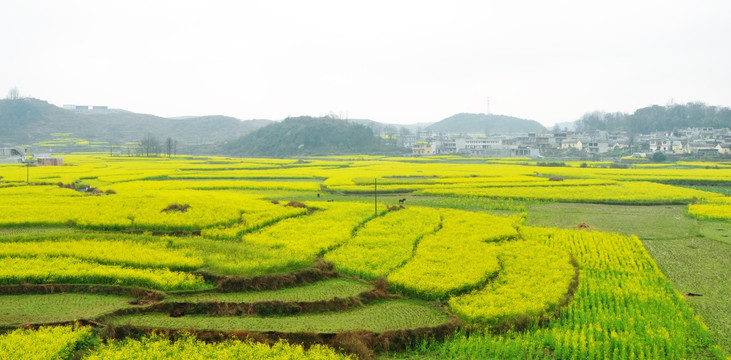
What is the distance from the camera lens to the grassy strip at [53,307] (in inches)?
393

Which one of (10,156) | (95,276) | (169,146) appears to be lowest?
(95,276)

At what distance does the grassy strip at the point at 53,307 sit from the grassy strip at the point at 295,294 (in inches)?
54.9

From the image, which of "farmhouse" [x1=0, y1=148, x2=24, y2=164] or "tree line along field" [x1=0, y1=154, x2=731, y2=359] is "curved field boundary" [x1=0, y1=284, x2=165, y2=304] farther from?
"farmhouse" [x1=0, y1=148, x2=24, y2=164]

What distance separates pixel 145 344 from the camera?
30.1 feet

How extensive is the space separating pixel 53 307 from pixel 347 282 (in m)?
6.67

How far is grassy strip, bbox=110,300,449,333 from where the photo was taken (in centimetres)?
999

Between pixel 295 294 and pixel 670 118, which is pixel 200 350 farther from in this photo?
pixel 670 118

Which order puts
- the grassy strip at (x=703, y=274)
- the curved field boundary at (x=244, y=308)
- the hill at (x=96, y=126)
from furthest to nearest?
the hill at (x=96, y=126), the grassy strip at (x=703, y=274), the curved field boundary at (x=244, y=308)

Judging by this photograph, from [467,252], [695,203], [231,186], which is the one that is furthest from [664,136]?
[467,252]

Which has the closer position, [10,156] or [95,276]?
[95,276]

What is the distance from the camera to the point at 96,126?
459ft

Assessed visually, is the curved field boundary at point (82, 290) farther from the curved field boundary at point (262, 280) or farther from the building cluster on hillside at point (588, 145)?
the building cluster on hillside at point (588, 145)

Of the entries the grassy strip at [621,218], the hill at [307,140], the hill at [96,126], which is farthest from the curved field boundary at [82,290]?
the hill at [96,126]

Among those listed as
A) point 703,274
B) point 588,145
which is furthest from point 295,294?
point 588,145
